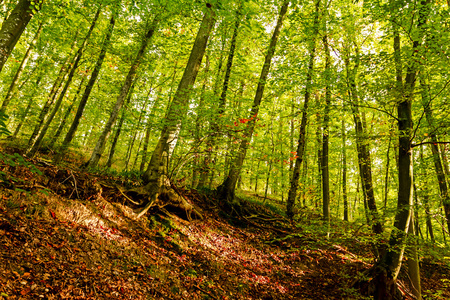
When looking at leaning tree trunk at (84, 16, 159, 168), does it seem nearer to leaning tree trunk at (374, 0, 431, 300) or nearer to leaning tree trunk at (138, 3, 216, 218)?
leaning tree trunk at (138, 3, 216, 218)

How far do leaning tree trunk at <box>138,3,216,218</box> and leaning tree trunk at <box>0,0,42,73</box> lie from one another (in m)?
3.44

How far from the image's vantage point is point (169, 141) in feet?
23.0

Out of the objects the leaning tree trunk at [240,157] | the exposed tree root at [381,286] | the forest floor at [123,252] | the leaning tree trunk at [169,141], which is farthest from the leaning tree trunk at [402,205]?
the leaning tree trunk at [169,141]

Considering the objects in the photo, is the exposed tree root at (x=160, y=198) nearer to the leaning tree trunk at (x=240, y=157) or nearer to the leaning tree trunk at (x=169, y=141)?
the leaning tree trunk at (x=169, y=141)

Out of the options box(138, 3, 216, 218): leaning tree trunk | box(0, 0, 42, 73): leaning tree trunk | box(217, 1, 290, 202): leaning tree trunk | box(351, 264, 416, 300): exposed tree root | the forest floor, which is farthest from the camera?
box(217, 1, 290, 202): leaning tree trunk

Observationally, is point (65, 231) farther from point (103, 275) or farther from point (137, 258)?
point (137, 258)

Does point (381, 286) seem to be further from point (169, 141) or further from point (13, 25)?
point (13, 25)

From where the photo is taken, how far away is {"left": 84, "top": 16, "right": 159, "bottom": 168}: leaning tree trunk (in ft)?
28.4

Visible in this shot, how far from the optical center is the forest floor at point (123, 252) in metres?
3.15

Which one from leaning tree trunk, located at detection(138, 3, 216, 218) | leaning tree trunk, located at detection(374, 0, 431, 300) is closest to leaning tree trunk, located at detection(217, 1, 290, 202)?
leaning tree trunk, located at detection(138, 3, 216, 218)

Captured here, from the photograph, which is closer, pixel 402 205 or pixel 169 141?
pixel 402 205

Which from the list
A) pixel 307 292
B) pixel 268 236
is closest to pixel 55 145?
pixel 268 236

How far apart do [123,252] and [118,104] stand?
22.2 feet

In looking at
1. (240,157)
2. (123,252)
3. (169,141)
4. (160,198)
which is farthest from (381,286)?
(169,141)
